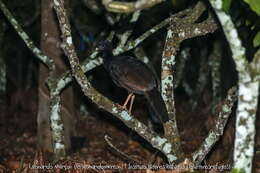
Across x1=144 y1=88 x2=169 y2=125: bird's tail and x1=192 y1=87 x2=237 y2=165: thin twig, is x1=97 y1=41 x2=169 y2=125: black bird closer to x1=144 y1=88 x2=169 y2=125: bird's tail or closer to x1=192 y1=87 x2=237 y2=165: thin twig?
x1=144 y1=88 x2=169 y2=125: bird's tail

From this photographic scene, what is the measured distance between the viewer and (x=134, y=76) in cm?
736

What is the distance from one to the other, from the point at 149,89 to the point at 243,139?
2.16 meters

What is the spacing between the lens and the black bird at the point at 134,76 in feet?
22.9

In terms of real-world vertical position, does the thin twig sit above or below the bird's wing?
below

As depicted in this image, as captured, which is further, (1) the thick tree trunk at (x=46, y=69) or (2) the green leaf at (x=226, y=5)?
(1) the thick tree trunk at (x=46, y=69)

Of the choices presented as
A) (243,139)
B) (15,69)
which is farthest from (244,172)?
(15,69)

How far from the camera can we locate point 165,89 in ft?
22.0

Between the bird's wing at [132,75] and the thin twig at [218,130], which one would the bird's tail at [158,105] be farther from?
the thin twig at [218,130]

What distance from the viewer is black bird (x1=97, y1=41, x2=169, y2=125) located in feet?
22.9

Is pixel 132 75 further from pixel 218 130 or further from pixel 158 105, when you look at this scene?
pixel 218 130

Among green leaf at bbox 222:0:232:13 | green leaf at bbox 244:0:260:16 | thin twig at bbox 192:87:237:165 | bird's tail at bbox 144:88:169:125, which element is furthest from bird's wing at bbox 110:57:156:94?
green leaf at bbox 244:0:260:16

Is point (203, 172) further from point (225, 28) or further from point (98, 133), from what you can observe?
point (98, 133)

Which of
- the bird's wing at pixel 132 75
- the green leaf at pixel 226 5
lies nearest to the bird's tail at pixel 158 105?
the bird's wing at pixel 132 75

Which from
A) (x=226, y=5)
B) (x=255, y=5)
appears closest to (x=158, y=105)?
(x=226, y=5)
